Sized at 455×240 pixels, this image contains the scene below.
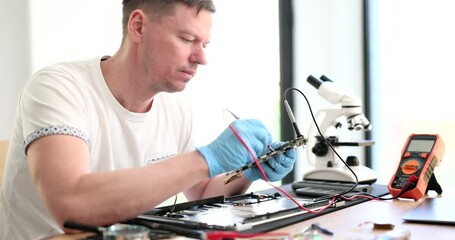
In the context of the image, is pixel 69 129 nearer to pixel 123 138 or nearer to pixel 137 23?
pixel 123 138

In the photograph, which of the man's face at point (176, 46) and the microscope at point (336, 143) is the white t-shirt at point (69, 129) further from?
the microscope at point (336, 143)

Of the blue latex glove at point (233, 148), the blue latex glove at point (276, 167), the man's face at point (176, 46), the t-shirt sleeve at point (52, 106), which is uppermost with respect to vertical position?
the man's face at point (176, 46)

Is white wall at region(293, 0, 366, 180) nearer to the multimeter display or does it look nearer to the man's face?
the multimeter display

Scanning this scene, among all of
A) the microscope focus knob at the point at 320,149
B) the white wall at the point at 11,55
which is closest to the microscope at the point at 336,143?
the microscope focus knob at the point at 320,149

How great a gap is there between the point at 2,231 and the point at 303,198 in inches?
33.3

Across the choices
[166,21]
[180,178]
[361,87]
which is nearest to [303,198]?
[180,178]

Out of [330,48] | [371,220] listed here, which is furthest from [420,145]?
[330,48]

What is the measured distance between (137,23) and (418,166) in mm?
914

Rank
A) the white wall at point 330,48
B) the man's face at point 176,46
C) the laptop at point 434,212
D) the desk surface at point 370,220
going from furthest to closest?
the white wall at point 330,48, the man's face at point 176,46, the laptop at point 434,212, the desk surface at point 370,220

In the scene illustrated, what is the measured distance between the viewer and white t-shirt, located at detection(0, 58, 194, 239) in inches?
50.2

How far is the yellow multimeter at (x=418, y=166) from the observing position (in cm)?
152

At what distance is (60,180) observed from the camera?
115 centimetres

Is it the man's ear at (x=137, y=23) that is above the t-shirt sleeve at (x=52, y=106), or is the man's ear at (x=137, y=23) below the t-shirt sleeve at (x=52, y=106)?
above

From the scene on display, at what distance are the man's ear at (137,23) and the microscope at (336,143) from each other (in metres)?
0.69
